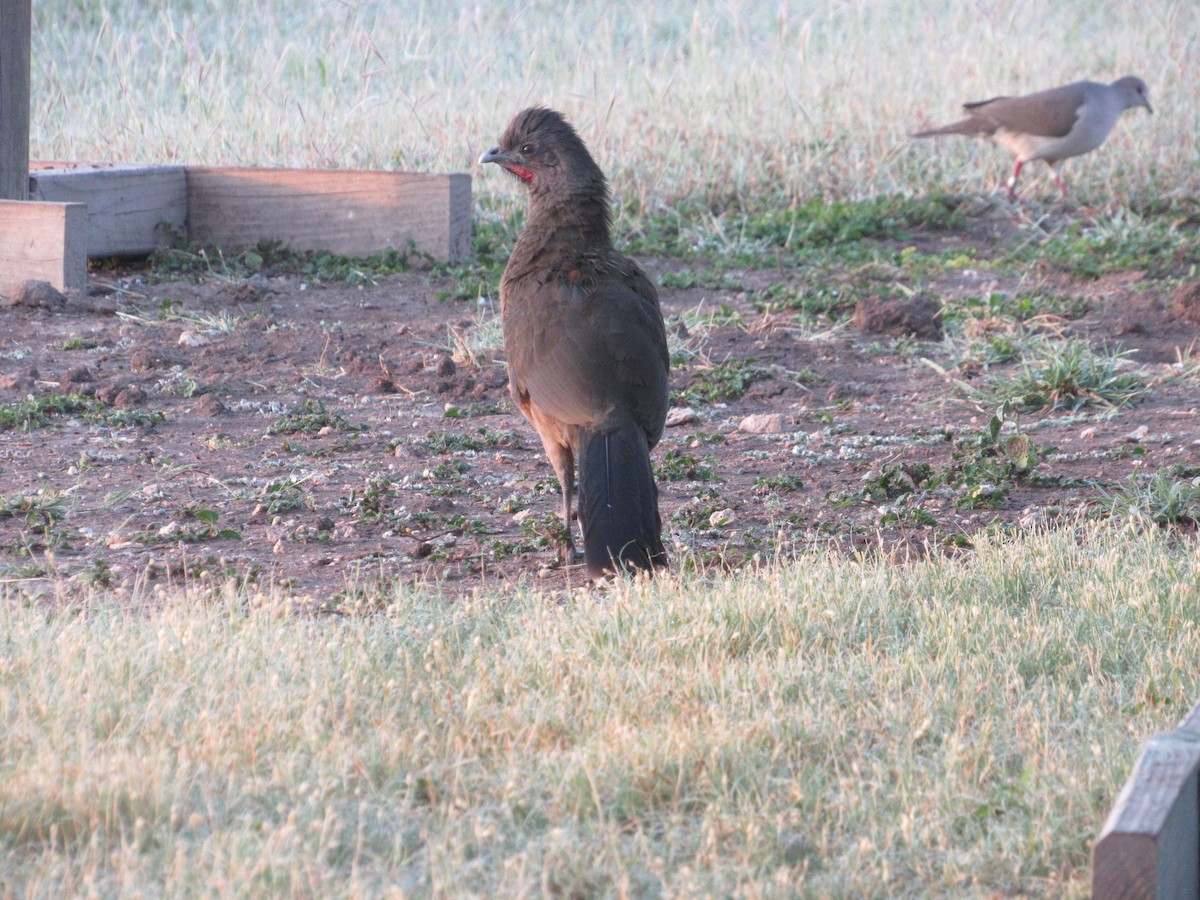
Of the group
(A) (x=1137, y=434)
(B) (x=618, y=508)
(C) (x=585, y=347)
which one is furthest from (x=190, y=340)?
(A) (x=1137, y=434)

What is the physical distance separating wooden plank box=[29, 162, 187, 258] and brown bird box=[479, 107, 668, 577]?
368 centimetres

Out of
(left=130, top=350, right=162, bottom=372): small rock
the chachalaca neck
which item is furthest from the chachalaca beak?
(left=130, top=350, right=162, bottom=372): small rock

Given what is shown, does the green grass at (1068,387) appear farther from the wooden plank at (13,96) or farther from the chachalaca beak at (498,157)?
the wooden plank at (13,96)

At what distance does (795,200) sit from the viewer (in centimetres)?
1093

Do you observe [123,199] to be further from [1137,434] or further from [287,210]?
[1137,434]

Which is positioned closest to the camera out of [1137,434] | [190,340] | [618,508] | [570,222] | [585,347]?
[618,508]

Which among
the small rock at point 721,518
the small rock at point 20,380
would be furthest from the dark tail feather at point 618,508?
the small rock at point 20,380

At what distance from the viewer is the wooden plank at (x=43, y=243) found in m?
7.54

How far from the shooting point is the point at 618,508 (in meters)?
4.47

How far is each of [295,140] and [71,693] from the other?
8.12 metres

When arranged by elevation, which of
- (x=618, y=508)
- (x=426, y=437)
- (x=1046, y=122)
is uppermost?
(x=1046, y=122)

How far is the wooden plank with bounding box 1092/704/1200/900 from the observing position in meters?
2.27

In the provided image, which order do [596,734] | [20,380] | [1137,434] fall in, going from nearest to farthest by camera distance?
1. [596,734]
2. [1137,434]
3. [20,380]

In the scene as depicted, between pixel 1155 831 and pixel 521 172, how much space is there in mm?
3950
